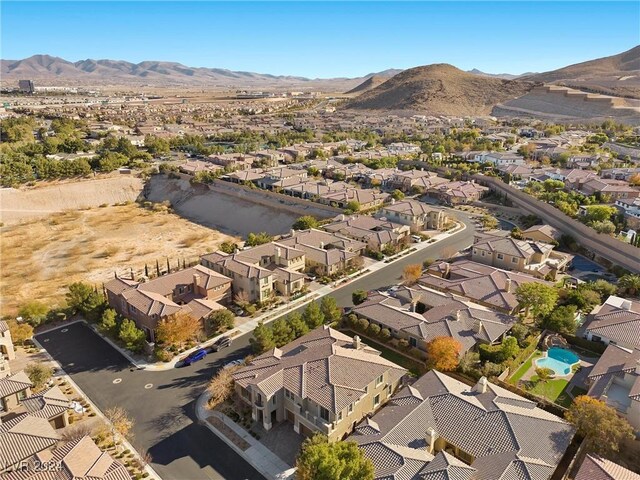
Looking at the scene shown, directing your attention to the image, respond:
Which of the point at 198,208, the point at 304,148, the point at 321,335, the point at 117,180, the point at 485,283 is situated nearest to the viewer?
the point at 321,335

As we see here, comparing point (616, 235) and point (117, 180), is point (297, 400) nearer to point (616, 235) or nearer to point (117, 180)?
point (616, 235)

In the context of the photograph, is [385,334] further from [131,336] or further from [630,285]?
[630,285]

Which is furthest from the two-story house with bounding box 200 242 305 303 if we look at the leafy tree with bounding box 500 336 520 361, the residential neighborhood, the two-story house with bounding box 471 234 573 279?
the leafy tree with bounding box 500 336 520 361

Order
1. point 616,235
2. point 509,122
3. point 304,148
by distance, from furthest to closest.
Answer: point 509,122, point 304,148, point 616,235

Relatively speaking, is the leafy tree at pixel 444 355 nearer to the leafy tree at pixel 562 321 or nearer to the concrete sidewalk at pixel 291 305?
the leafy tree at pixel 562 321

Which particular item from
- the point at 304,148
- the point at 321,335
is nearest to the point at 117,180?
the point at 304,148

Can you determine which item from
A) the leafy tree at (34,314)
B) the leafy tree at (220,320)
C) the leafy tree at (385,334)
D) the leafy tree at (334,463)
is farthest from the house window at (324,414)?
the leafy tree at (34,314)

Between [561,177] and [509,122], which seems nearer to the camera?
[561,177]
